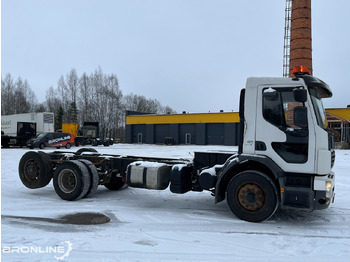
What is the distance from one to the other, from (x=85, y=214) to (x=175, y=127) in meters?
44.7

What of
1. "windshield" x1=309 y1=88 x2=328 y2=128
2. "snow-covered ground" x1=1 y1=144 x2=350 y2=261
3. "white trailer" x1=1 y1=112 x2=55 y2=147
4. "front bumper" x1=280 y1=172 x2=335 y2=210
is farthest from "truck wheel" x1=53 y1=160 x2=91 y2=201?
"white trailer" x1=1 y1=112 x2=55 y2=147

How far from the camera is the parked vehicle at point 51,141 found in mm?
29375

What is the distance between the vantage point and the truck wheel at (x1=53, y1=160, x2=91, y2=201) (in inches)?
293

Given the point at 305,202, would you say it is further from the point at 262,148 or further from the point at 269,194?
the point at 262,148

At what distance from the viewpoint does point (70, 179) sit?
7.80 meters

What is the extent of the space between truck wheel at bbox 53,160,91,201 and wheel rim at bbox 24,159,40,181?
1.19 meters

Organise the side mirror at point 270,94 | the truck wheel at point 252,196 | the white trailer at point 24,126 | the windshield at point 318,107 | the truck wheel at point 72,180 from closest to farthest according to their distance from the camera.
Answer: the windshield at point 318,107
the truck wheel at point 252,196
the side mirror at point 270,94
the truck wheel at point 72,180
the white trailer at point 24,126

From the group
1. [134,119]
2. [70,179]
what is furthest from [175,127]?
[70,179]

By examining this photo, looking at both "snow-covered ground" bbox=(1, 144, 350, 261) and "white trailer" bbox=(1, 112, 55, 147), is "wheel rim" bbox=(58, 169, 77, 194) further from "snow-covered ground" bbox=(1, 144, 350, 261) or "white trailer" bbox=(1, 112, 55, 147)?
"white trailer" bbox=(1, 112, 55, 147)

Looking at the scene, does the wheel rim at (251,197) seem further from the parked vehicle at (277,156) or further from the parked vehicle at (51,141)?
the parked vehicle at (51,141)

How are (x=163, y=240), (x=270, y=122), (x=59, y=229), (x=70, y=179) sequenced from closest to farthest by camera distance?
(x=163, y=240) → (x=59, y=229) → (x=270, y=122) → (x=70, y=179)

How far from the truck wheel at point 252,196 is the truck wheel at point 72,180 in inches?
141

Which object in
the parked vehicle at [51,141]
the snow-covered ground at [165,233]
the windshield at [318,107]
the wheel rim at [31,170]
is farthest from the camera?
the parked vehicle at [51,141]

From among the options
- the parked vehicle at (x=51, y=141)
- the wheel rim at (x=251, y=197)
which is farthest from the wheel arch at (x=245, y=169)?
the parked vehicle at (x=51, y=141)
